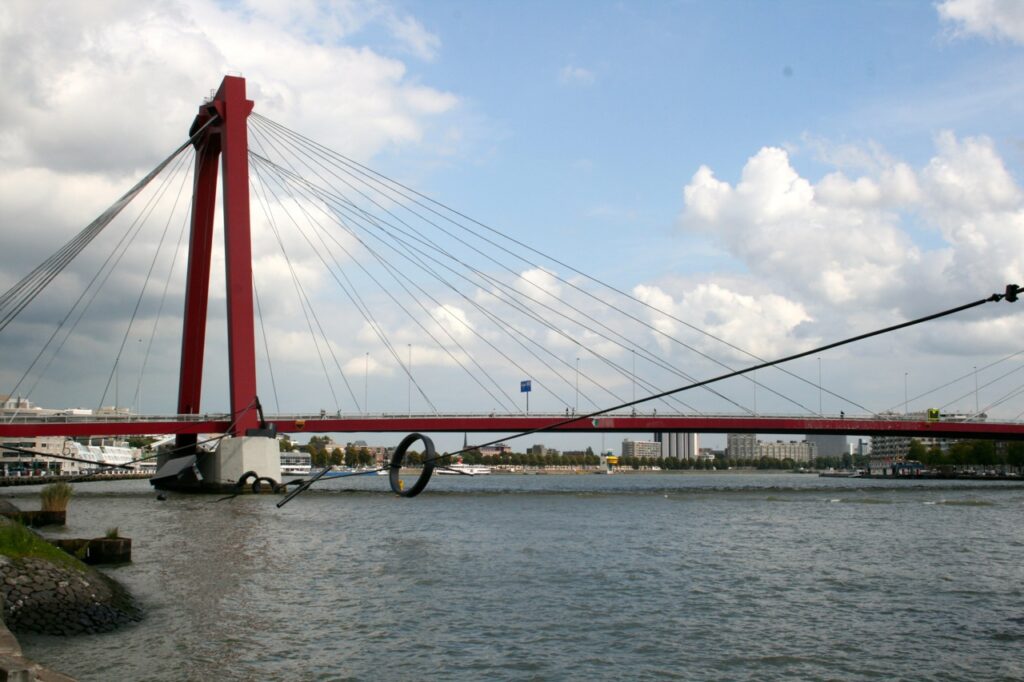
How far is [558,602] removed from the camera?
19234 mm

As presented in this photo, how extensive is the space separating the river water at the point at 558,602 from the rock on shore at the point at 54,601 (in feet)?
1.28

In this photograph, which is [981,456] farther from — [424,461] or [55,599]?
[55,599]

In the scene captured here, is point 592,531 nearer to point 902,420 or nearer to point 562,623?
point 562,623

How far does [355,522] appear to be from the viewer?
129ft

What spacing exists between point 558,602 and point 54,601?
30.9 feet

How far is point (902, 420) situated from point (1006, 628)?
64.5 meters

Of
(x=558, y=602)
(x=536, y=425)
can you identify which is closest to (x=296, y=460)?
(x=536, y=425)

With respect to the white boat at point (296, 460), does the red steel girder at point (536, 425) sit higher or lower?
higher

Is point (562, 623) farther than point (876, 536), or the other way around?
point (876, 536)

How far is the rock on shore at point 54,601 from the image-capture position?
14.8m

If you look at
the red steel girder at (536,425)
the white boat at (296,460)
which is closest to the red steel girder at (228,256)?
the red steel girder at (536,425)

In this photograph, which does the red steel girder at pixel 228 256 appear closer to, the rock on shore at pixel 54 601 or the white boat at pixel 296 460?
the rock on shore at pixel 54 601

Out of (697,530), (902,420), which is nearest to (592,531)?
(697,530)

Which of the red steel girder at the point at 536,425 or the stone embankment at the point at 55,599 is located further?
the red steel girder at the point at 536,425
